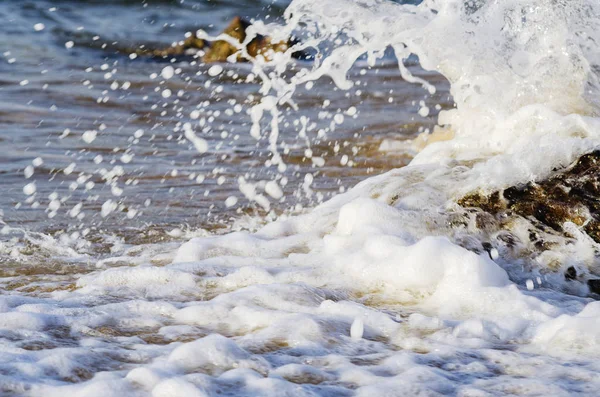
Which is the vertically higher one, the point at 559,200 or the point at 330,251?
the point at 559,200

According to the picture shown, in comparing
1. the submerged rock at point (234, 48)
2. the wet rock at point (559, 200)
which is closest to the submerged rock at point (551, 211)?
the wet rock at point (559, 200)

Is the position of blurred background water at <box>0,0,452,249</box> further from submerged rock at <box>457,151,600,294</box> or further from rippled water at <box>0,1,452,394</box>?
submerged rock at <box>457,151,600,294</box>

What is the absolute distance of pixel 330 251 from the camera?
362 centimetres

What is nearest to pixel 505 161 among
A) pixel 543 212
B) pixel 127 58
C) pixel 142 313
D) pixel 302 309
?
pixel 543 212

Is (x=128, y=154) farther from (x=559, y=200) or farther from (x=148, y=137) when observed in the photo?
A: (x=559, y=200)

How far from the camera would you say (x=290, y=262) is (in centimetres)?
358

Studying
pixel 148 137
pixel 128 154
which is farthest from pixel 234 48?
pixel 128 154

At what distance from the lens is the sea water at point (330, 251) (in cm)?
254

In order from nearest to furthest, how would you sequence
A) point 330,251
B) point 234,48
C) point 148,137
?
point 330,251 → point 148,137 → point 234,48

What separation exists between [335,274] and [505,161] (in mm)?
1030

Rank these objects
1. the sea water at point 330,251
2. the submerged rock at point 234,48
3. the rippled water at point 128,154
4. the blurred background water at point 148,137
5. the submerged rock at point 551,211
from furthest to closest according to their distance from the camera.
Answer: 1. the submerged rock at point 234,48
2. the blurred background water at point 148,137
3. the rippled water at point 128,154
4. the submerged rock at point 551,211
5. the sea water at point 330,251

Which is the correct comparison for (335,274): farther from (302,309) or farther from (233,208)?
(233,208)

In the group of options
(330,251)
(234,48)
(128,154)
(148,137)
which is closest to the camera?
(330,251)

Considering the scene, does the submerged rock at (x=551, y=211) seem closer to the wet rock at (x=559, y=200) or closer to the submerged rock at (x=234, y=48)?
the wet rock at (x=559, y=200)
